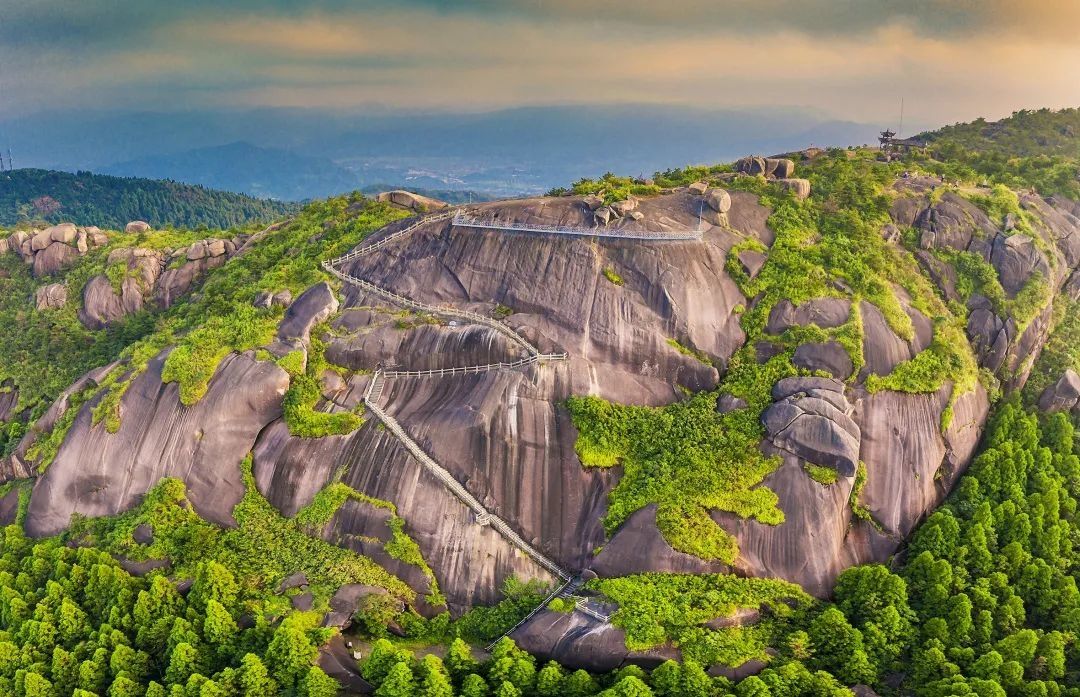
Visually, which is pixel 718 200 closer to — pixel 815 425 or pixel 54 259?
pixel 815 425

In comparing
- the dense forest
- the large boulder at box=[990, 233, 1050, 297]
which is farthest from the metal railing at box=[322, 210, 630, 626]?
the dense forest

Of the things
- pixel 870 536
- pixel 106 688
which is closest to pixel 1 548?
pixel 106 688

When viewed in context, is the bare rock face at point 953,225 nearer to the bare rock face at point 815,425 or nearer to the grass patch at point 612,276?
the bare rock face at point 815,425

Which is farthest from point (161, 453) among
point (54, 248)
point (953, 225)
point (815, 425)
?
point (953, 225)

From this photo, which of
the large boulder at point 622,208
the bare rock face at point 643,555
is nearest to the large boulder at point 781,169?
the large boulder at point 622,208

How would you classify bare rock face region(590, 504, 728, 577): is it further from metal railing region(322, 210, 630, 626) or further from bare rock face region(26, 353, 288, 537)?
bare rock face region(26, 353, 288, 537)

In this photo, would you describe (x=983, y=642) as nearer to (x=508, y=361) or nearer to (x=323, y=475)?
(x=508, y=361)
